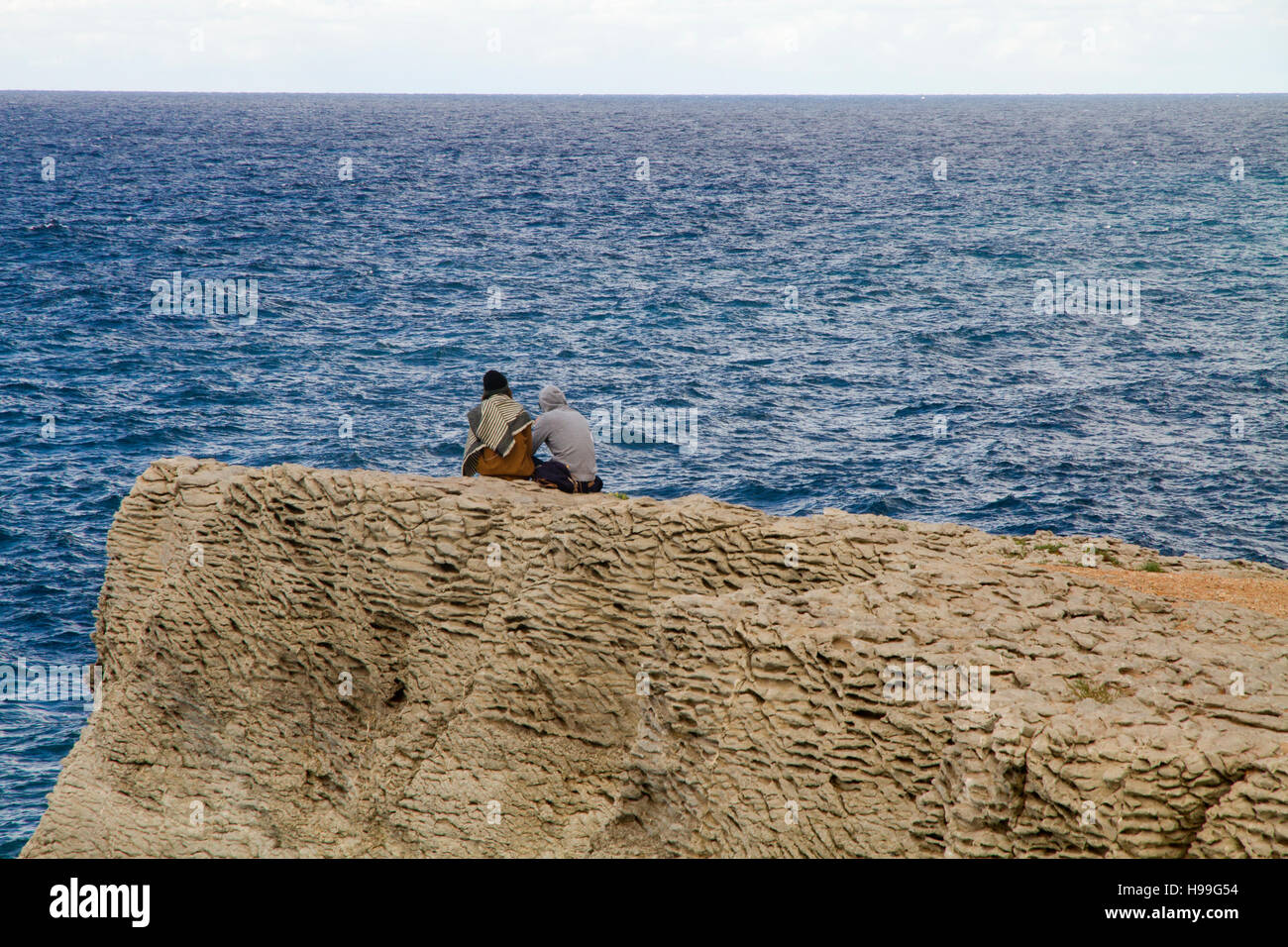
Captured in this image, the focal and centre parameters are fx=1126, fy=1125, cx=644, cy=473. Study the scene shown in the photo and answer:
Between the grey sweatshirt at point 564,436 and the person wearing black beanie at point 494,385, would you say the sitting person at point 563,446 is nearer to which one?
the grey sweatshirt at point 564,436

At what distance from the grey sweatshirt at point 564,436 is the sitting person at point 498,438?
0.29m

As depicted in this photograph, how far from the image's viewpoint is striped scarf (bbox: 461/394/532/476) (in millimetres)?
17922

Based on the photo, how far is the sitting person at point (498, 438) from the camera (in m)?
17.9

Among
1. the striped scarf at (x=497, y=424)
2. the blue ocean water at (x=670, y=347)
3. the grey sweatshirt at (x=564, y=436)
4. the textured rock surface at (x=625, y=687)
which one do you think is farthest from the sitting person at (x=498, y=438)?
the blue ocean water at (x=670, y=347)

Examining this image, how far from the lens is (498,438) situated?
58.8ft

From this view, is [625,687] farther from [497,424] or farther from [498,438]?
[497,424]

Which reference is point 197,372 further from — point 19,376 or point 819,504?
point 819,504

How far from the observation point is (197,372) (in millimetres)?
49469

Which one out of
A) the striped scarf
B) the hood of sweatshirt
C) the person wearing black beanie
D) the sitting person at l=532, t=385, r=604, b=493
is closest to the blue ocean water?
the striped scarf

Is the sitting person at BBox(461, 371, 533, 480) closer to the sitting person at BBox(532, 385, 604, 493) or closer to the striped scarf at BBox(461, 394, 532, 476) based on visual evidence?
the striped scarf at BBox(461, 394, 532, 476)

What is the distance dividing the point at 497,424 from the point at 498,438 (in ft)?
0.73

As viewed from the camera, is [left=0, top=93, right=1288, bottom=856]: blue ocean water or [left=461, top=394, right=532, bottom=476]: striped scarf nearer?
[left=461, top=394, right=532, bottom=476]: striped scarf

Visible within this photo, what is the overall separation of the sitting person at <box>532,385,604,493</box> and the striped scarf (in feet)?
1.07
